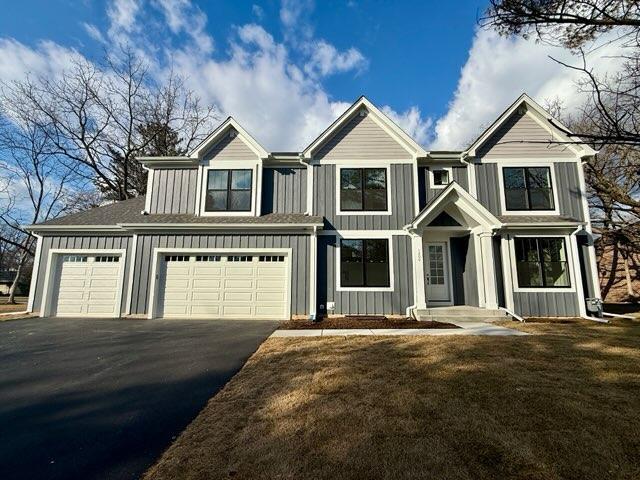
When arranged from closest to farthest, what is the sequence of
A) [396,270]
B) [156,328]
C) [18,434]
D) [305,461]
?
[305,461], [18,434], [156,328], [396,270]

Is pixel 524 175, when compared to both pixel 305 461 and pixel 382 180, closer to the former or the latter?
pixel 382 180

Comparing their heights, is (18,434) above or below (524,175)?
below

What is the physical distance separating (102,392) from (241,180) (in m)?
9.03

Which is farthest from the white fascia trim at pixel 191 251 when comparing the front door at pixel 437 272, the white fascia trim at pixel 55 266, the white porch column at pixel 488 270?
the white porch column at pixel 488 270

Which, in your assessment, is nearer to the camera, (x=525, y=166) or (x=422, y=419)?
(x=422, y=419)

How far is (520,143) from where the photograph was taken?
12023 mm

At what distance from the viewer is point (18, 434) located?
10.3 ft

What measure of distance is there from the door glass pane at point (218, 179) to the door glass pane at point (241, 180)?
32 cm

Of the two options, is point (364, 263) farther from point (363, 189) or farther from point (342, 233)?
point (363, 189)

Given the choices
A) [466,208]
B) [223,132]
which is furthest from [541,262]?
[223,132]

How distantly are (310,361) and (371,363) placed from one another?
3.37 feet

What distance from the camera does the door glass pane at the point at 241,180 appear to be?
12117mm

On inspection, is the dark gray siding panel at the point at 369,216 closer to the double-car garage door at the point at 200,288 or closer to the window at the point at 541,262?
the double-car garage door at the point at 200,288

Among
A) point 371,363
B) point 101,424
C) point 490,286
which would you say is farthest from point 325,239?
point 101,424
